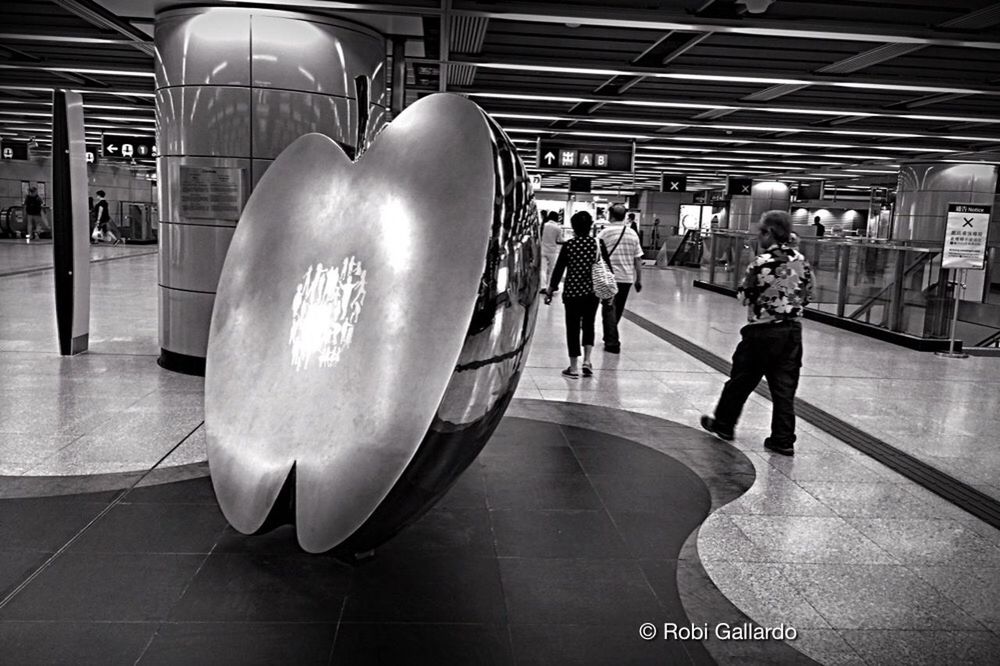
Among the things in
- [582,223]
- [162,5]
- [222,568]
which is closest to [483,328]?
[222,568]

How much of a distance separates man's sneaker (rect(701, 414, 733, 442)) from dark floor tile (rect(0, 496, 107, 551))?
13.6 feet

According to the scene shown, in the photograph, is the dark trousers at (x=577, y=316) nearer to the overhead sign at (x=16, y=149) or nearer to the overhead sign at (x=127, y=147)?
the overhead sign at (x=127, y=147)

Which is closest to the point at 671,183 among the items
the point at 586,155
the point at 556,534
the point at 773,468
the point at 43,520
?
the point at 586,155

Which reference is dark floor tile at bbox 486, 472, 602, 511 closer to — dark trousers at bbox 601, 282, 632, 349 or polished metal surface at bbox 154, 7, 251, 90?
dark trousers at bbox 601, 282, 632, 349

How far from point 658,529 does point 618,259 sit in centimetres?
609

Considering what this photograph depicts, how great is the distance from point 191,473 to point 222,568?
147 centimetres

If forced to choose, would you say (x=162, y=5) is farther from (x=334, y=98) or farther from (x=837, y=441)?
(x=837, y=441)

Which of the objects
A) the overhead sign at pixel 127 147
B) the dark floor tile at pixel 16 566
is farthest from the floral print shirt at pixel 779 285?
the overhead sign at pixel 127 147

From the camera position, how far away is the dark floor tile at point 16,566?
11.0ft

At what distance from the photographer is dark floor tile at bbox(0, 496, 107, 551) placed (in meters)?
3.77

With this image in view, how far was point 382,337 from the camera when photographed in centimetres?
268

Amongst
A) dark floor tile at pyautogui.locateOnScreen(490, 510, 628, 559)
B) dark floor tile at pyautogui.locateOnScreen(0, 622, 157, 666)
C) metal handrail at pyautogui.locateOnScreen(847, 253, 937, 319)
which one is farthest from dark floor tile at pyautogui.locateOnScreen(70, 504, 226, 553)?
metal handrail at pyautogui.locateOnScreen(847, 253, 937, 319)

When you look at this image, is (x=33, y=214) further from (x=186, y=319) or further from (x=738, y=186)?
(x=186, y=319)

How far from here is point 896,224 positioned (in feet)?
76.5
